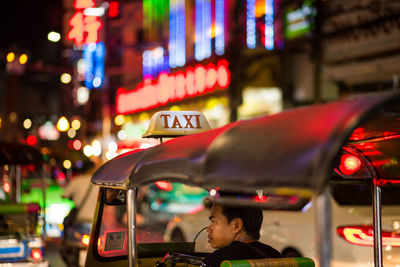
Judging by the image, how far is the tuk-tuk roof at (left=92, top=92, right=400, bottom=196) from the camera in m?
2.28

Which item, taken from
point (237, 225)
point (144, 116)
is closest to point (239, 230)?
point (237, 225)

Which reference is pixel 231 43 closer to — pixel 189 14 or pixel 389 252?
pixel 189 14

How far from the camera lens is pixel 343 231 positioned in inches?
281

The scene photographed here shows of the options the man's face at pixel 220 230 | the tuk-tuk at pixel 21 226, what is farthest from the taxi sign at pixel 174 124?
the tuk-tuk at pixel 21 226

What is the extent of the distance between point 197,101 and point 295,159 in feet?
62.3

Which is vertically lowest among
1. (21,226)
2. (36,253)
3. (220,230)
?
(36,253)

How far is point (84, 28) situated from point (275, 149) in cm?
1980

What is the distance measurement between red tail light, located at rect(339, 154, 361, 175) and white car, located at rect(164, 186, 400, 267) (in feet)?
3.31

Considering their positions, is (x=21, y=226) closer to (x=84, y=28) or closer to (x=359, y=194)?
(x=359, y=194)

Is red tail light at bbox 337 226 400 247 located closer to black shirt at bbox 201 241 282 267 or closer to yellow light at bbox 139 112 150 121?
black shirt at bbox 201 241 282 267

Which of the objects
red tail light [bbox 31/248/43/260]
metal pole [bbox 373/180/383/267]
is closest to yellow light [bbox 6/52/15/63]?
red tail light [bbox 31/248/43/260]

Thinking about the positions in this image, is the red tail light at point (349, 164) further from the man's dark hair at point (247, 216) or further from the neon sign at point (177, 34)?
the neon sign at point (177, 34)

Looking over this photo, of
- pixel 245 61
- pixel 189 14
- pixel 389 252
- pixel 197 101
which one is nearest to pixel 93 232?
pixel 389 252

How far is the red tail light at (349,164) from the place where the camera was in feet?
16.1
